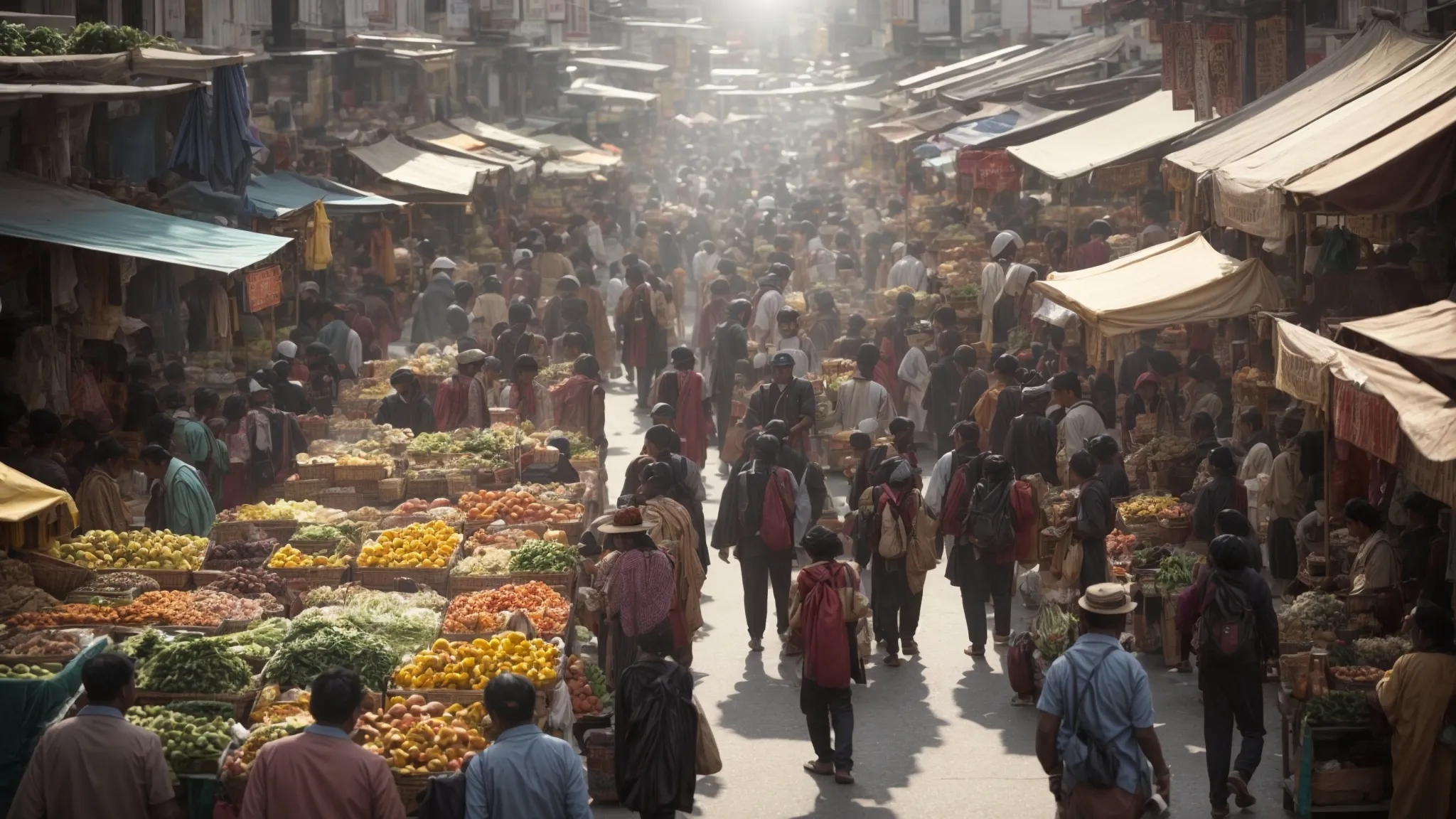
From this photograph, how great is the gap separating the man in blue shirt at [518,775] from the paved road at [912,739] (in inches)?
121

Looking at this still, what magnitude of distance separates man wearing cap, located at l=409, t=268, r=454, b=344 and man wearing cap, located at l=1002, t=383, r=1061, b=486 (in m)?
10.2

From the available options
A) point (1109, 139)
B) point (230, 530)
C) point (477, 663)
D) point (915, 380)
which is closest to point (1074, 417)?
point (915, 380)

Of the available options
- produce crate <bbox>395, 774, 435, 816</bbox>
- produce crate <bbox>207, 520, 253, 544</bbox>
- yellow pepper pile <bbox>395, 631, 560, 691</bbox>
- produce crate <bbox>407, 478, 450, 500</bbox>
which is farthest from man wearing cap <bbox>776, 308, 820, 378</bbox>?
produce crate <bbox>395, 774, 435, 816</bbox>

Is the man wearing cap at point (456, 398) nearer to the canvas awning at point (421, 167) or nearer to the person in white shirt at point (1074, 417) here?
the person in white shirt at point (1074, 417)

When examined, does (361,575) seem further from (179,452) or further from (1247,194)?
(1247,194)

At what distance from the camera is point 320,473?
14.0m

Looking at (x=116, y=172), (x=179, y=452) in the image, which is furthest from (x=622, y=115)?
(x=179, y=452)

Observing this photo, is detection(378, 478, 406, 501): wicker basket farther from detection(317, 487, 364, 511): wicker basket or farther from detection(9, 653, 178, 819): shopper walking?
detection(9, 653, 178, 819): shopper walking

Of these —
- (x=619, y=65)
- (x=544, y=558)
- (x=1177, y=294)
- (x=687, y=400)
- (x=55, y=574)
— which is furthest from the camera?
(x=619, y=65)

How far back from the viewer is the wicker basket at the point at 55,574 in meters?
10.3

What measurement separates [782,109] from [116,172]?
84344 millimetres

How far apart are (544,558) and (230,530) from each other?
8.51 ft

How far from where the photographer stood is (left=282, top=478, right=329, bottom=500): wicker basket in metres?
14.0

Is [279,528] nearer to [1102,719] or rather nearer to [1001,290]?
[1102,719]
